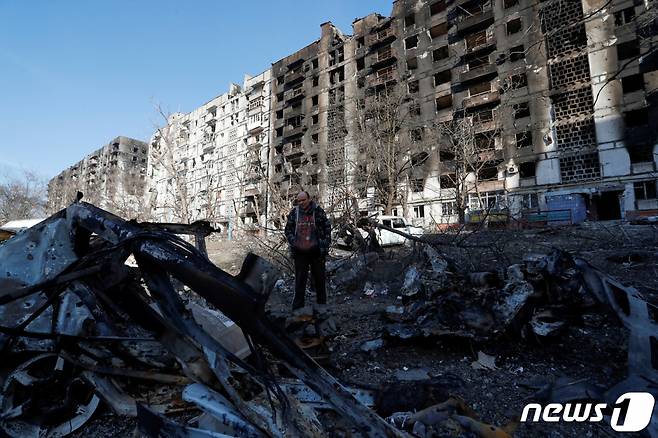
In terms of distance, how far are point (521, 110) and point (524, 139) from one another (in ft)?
7.58

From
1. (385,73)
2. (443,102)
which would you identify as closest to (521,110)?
(443,102)

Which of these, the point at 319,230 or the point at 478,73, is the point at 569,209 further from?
the point at 319,230

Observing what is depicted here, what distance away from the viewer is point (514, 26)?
25000 millimetres

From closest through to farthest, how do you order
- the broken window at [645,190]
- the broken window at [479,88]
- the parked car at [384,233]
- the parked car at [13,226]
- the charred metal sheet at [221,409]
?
the charred metal sheet at [221,409] → the parked car at [13,226] → the parked car at [384,233] → the broken window at [645,190] → the broken window at [479,88]

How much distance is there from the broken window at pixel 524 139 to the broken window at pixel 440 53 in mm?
9944

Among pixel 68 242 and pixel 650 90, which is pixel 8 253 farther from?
pixel 650 90

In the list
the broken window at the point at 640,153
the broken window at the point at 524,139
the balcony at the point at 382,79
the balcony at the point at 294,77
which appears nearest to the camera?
the broken window at the point at 640,153

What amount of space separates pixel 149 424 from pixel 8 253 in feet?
4.80

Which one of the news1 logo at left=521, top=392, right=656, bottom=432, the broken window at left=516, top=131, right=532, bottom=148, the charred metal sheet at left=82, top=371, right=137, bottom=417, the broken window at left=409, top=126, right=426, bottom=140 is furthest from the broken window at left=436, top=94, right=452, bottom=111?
the charred metal sheet at left=82, top=371, right=137, bottom=417

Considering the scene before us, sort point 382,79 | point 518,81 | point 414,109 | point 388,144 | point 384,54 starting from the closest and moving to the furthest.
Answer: point 388,144 → point 518,81 → point 414,109 → point 382,79 → point 384,54

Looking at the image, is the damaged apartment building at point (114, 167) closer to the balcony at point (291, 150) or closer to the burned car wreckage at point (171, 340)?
the balcony at point (291, 150)

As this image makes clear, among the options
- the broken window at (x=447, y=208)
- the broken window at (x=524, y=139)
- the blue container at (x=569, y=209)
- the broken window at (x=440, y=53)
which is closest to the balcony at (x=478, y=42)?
the broken window at (x=440, y=53)

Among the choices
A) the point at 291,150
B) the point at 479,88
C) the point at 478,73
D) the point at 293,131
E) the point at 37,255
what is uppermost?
the point at 293,131

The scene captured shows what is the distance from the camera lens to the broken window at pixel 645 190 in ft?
66.4
